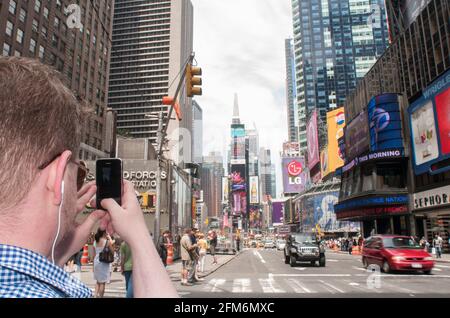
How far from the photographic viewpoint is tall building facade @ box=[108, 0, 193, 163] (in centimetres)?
13288

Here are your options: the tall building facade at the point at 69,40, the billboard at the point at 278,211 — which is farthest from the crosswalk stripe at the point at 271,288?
the billboard at the point at 278,211

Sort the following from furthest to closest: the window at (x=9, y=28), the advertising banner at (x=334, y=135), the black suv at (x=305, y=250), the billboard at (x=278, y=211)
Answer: the billboard at (x=278, y=211), the advertising banner at (x=334, y=135), the window at (x=9, y=28), the black suv at (x=305, y=250)

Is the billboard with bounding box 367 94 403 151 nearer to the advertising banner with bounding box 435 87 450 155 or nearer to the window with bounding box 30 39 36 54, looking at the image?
the advertising banner with bounding box 435 87 450 155

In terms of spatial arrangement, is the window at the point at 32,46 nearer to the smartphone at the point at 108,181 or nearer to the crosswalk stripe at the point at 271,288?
the crosswalk stripe at the point at 271,288

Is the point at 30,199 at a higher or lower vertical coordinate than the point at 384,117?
lower

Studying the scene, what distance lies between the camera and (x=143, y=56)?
138 meters

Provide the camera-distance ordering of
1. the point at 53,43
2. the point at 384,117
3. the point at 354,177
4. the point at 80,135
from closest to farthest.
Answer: the point at 80,135 → the point at 384,117 → the point at 354,177 → the point at 53,43

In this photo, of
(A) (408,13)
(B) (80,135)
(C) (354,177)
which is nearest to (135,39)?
(A) (408,13)

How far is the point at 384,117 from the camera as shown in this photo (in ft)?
127

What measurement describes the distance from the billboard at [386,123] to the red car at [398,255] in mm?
24622

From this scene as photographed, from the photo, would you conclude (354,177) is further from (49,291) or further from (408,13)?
(49,291)

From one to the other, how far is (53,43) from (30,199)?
2385 inches

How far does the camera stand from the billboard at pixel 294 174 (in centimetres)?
13388
